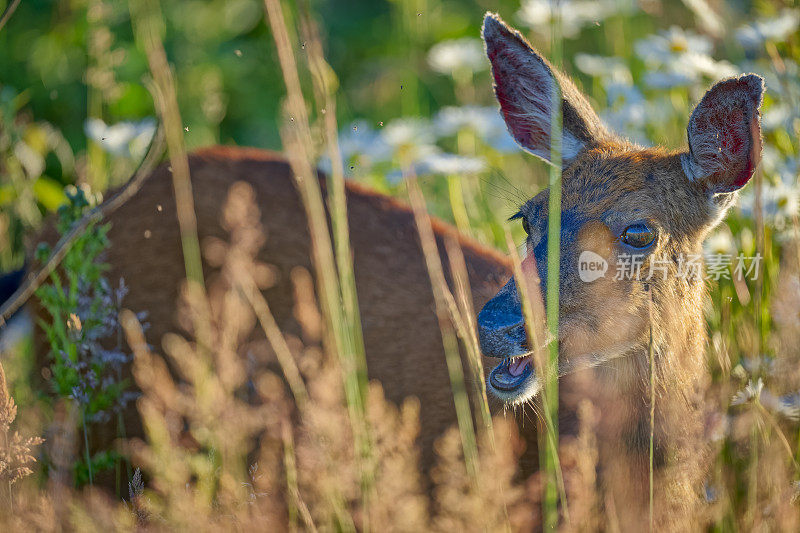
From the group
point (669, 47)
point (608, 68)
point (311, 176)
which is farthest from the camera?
point (608, 68)

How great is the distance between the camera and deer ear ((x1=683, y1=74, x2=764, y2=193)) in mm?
2641

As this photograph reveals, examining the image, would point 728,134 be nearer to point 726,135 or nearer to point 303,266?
point 726,135

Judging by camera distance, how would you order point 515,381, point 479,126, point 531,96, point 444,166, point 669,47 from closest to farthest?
point 515,381 < point 531,96 < point 444,166 < point 669,47 < point 479,126

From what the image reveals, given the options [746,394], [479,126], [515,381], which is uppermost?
[479,126]

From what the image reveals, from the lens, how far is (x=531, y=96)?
3215 millimetres

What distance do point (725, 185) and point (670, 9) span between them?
542cm

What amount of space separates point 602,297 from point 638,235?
23 centimetres

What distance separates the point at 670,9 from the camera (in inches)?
304

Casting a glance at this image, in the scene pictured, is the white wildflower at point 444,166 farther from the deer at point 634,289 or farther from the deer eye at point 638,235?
the deer eye at point 638,235

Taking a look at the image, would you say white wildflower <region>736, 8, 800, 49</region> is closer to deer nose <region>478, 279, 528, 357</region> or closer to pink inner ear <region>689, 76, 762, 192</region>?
pink inner ear <region>689, 76, 762, 192</region>

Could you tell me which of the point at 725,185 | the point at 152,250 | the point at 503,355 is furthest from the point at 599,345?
the point at 152,250

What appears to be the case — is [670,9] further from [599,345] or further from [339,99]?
[599,345]

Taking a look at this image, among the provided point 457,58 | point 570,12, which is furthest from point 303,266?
point 570,12

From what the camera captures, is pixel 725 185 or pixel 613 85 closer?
pixel 725 185
